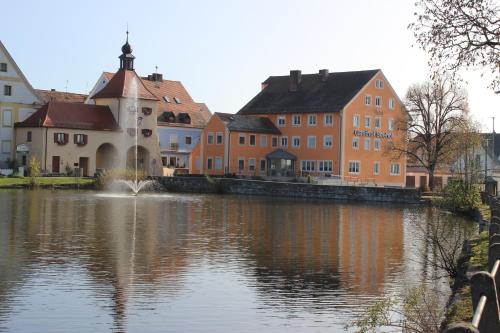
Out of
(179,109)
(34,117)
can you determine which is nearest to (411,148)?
(179,109)

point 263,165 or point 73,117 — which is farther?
point 263,165

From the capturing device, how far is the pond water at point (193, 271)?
15.2m

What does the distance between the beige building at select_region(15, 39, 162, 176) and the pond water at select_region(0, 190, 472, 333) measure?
42.0m

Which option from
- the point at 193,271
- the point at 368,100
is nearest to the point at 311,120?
the point at 368,100

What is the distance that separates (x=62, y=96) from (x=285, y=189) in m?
49.0

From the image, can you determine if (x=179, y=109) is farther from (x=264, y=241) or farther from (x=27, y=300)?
(x=27, y=300)

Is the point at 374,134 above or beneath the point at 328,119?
beneath

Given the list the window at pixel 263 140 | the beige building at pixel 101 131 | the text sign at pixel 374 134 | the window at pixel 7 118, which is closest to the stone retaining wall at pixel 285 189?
the beige building at pixel 101 131

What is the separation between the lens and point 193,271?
69.4ft

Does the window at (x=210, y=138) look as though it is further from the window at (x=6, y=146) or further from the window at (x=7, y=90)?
the window at (x=7, y=90)

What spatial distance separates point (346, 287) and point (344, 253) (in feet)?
24.0

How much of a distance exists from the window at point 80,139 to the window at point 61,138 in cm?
107

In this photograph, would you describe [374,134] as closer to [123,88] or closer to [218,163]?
[218,163]

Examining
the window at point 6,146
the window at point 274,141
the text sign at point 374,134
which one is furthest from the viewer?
the window at point 274,141
